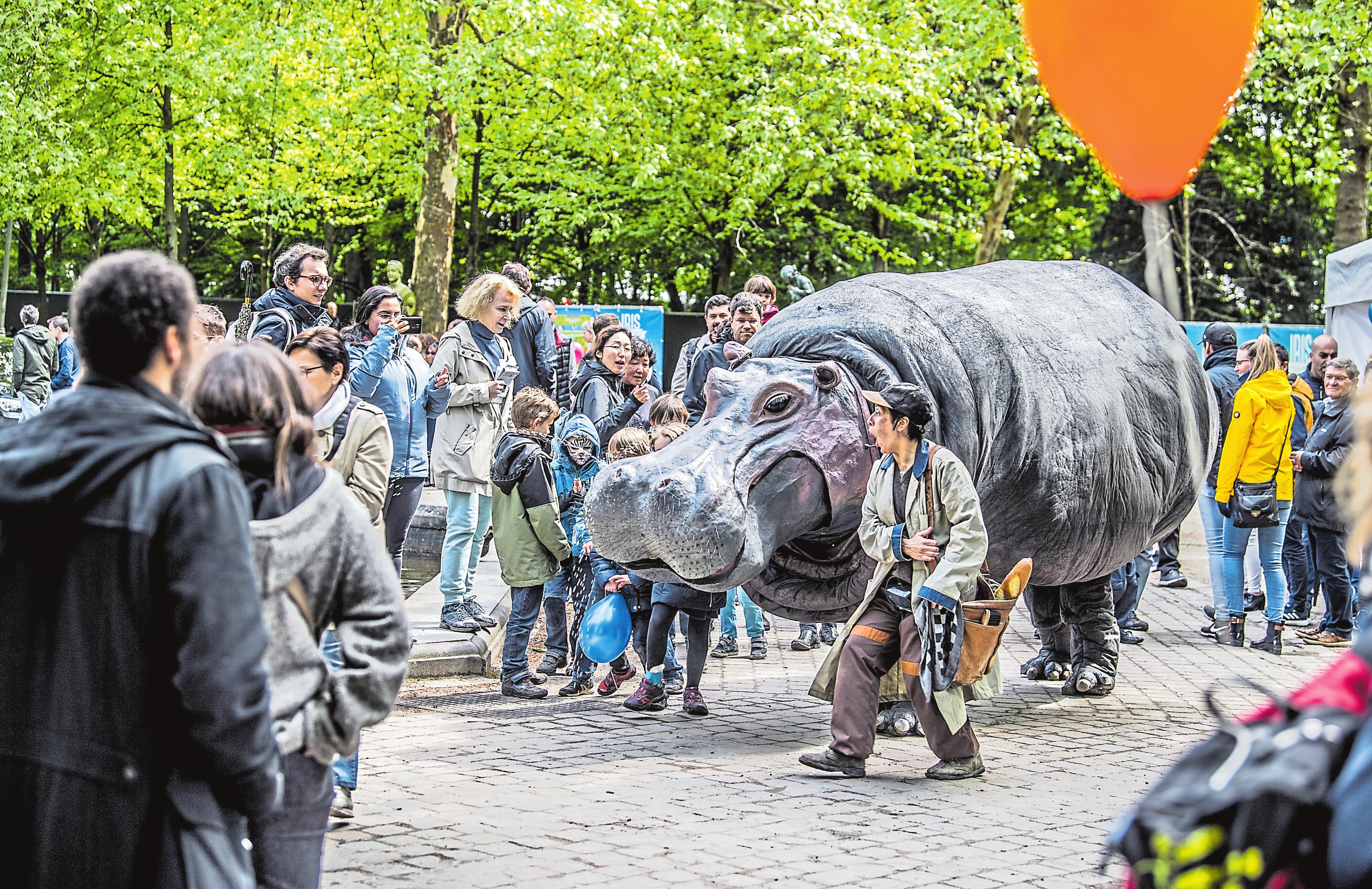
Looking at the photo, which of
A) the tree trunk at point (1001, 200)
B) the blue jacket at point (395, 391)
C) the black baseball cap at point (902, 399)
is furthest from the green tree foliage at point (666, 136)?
the black baseball cap at point (902, 399)

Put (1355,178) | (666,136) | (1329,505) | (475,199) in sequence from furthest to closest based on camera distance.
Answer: (475,199)
(666,136)
(1355,178)
(1329,505)

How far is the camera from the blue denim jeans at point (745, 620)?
984cm

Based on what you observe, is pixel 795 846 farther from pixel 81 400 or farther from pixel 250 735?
pixel 81 400

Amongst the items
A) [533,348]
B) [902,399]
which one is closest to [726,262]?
[533,348]

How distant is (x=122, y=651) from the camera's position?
266 centimetres

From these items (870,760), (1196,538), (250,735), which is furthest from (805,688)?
(1196,538)

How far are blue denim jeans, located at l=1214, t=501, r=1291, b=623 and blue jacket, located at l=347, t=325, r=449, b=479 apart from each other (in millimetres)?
6090

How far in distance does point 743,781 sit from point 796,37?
58.6 ft

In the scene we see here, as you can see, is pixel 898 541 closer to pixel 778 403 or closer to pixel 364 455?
Answer: pixel 778 403

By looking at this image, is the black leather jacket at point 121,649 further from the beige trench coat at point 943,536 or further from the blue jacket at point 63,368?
the blue jacket at point 63,368

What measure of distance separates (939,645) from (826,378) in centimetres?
147

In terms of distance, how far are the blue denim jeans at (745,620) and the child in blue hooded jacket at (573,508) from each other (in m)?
1.55

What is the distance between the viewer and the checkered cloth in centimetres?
615

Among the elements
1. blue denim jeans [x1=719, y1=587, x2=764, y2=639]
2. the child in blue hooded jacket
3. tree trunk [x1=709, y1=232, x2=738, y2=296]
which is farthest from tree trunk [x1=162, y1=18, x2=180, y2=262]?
the child in blue hooded jacket
